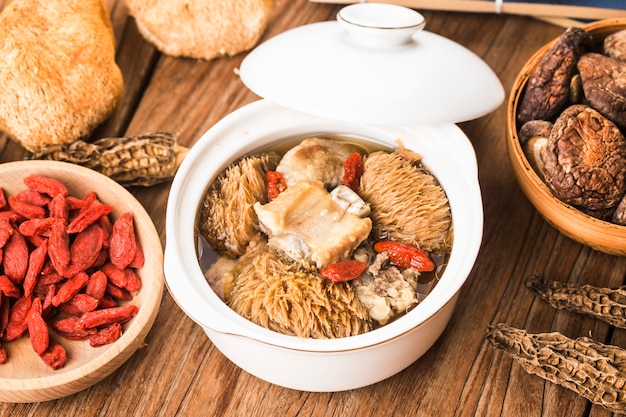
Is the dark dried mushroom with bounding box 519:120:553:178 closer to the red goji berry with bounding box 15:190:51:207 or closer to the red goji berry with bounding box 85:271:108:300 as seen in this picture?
the red goji berry with bounding box 85:271:108:300

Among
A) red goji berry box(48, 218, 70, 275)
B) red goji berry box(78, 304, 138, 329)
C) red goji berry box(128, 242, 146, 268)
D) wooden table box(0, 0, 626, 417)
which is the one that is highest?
red goji berry box(48, 218, 70, 275)

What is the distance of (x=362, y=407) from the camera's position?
137cm

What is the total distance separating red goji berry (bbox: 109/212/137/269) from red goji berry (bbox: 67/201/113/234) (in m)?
0.04

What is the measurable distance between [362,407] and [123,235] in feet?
1.98

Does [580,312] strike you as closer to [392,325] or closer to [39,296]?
[392,325]

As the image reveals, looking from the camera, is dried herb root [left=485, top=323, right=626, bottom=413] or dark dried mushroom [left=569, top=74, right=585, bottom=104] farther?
dark dried mushroom [left=569, top=74, right=585, bottom=104]

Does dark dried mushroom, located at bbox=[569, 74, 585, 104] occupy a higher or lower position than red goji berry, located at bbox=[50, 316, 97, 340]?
higher

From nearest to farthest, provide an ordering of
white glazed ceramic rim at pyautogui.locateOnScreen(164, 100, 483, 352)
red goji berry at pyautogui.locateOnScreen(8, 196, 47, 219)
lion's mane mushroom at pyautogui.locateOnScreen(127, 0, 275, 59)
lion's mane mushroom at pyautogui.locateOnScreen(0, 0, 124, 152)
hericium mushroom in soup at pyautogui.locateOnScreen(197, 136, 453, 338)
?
1. white glazed ceramic rim at pyautogui.locateOnScreen(164, 100, 483, 352)
2. hericium mushroom in soup at pyautogui.locateOnScreen(197, 136, 453, 338)
3. red goji berry at pyautogui.locateOnScreen(8, 196, 47, 219)
4. lion's mane mushroom at pyautogui.locateOnScreen(0, 0, 124, 152)
5. lion's mane mushroom at pyautogui.locateOnScreen(127, 0, 275, 59)

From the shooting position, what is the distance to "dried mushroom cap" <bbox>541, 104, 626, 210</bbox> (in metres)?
1.34

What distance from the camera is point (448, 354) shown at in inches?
56.3

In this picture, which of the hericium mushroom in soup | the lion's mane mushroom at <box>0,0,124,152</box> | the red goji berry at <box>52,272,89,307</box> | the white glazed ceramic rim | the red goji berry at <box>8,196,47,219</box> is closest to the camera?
the white glazed ceramic rim

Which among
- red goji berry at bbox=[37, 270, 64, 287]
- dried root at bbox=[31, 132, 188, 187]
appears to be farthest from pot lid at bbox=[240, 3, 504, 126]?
red goji berry at bbox=[37, 270, 64, 287]

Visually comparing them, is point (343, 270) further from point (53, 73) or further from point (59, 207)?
point (53, 73)

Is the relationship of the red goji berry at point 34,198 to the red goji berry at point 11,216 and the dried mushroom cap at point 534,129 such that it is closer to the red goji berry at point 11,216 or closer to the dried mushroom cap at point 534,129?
the red goji berry at point 11,216
